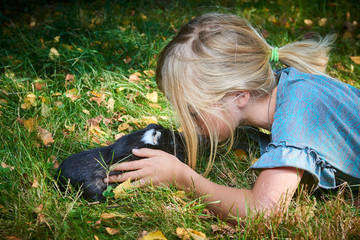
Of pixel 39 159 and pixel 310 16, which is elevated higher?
pixel 310 16

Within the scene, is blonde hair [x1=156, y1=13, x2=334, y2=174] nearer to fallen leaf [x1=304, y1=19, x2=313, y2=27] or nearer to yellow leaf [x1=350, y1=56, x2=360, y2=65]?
yellow leaf [x1=350, y1=56, x2=360, y2=65]

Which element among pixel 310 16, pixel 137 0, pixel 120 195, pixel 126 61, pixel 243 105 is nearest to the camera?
pixel 120 195

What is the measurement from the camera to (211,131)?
91.9 inches

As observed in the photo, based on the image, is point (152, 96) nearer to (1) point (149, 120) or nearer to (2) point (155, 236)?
(1) point (149, 120)

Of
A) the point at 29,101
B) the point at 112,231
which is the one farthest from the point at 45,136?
the point at 112,231

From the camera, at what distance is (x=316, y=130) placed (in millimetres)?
2078

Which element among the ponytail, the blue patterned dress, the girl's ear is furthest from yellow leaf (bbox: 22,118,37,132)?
the ponytail

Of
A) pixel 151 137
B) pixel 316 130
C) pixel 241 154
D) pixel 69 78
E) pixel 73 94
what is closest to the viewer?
pixel 316 130

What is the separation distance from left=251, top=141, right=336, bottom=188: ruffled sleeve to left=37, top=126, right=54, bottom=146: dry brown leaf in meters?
1.58

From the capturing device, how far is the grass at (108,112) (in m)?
1.91

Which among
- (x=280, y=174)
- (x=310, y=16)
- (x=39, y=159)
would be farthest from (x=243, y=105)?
(x=310, y=16)

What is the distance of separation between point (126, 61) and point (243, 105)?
191 cm

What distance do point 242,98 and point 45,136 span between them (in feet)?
4.91

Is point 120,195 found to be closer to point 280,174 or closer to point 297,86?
point 280,174
